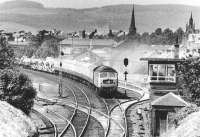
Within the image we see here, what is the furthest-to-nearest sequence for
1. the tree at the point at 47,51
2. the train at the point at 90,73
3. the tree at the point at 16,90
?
the tree at the point at 47,51 → the train at the point at 90,73 → the tree at the point at 16,90

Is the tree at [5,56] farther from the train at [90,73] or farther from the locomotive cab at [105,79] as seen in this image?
the train at [90,73]

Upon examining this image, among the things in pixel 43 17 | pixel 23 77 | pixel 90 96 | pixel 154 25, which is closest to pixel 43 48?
pixel 43 17

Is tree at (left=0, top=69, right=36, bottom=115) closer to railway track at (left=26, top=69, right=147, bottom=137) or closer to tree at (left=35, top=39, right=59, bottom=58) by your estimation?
railway track at (left=26, top=69, right=147, bottom=137)

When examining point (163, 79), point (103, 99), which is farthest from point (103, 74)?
point (163, 79)

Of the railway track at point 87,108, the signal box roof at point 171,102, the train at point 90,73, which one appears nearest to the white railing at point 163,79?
the railway track at point 87,108

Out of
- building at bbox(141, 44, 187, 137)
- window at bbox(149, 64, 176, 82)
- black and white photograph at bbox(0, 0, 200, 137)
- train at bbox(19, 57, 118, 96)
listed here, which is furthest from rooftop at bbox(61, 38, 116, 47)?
window at bbox(149, 64, 176, 82)

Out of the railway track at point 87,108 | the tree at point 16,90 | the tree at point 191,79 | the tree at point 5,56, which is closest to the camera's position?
the tree at point 191,79

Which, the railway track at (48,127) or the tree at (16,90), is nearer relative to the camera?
the railway track at (48,127)

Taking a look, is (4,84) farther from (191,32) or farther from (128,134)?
(191,32)
